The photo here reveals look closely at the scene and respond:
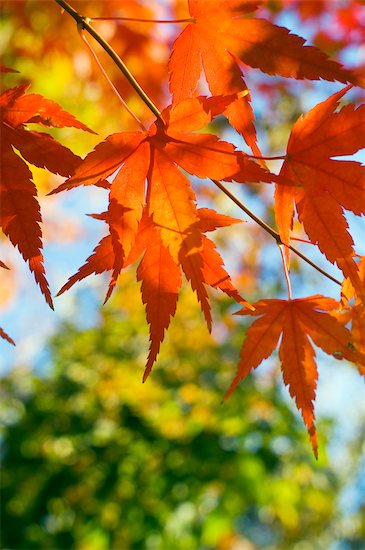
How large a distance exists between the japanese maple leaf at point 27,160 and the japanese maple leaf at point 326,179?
23cm

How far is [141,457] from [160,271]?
76.4 inches

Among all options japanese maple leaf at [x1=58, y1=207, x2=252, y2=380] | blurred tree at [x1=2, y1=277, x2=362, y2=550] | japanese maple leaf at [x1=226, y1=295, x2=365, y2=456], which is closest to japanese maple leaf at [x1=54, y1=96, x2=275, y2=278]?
japanese maple leaf at [x1=58, y1=207, x2=252, y2=380]

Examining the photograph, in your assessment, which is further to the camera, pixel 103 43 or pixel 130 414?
pixel 130 414

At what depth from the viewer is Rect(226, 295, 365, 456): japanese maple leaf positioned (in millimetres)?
769

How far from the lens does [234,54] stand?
27.1 inches

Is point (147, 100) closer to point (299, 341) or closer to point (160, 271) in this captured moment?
point (160, 271)

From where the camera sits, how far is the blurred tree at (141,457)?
2391mm

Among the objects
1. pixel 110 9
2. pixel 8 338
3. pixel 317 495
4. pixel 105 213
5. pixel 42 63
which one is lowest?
pixel 8 338

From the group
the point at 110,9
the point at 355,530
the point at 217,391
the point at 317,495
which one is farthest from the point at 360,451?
the point at 110,9

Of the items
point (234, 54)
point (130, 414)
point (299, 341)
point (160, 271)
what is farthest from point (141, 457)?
point (234, 54)

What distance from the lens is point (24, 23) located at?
292cm

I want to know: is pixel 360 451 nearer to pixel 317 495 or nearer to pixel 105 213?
pixel 317 495

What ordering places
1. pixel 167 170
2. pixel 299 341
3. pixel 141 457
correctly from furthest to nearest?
pixel 141 457 < pixel 299 341 < pixel 167 170

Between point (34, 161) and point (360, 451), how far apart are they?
18.7 feet
